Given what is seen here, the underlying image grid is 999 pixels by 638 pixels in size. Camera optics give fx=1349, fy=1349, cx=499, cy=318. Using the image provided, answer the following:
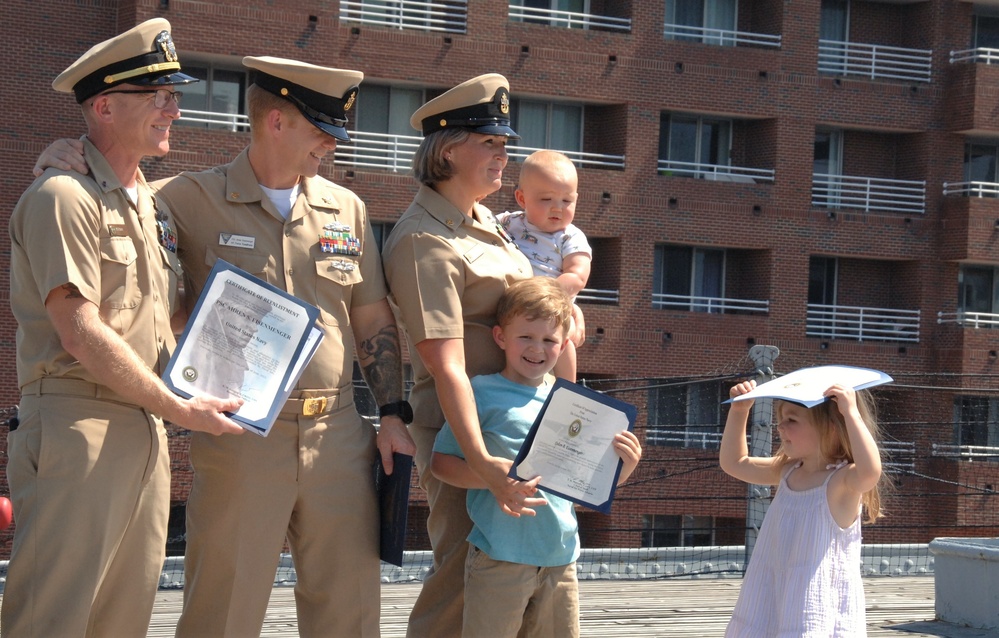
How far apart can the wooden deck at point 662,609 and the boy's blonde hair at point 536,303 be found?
2781 mm

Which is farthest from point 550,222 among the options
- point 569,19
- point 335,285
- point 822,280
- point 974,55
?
point 974,55

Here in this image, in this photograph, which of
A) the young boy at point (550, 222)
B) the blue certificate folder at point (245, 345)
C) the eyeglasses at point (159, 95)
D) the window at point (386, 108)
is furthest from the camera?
the window at point (386, 108)

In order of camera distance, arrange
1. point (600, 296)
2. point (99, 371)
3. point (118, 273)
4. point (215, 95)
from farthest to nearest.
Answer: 1. point (600, 296)
2. point (215, 95)
3. point (118, 273)
4. point (99, 371)

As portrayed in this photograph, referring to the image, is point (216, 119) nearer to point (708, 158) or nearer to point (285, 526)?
point (708, 158)

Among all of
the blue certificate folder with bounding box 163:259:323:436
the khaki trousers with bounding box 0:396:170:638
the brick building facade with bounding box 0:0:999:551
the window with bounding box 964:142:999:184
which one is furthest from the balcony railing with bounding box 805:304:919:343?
the khaki trousers with bounding box 0:396:170:638

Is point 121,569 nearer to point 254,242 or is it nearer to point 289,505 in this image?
point 289,505

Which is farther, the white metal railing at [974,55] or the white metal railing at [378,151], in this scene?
the white metal railing at [974,55]

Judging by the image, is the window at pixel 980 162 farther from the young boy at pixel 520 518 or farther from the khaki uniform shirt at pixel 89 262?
the khaki uniform shirt at pixel 89 262

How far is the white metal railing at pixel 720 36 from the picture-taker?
28.7 metres

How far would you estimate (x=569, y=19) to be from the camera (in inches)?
1097

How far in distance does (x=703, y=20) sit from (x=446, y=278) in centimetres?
2572

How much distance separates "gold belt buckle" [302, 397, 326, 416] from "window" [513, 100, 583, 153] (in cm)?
2314

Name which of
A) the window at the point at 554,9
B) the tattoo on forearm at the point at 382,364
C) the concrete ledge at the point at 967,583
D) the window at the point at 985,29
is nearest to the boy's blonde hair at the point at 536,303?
the tattoo on forearm at the point at 382,364

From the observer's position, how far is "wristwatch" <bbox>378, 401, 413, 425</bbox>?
4742 millimetres
